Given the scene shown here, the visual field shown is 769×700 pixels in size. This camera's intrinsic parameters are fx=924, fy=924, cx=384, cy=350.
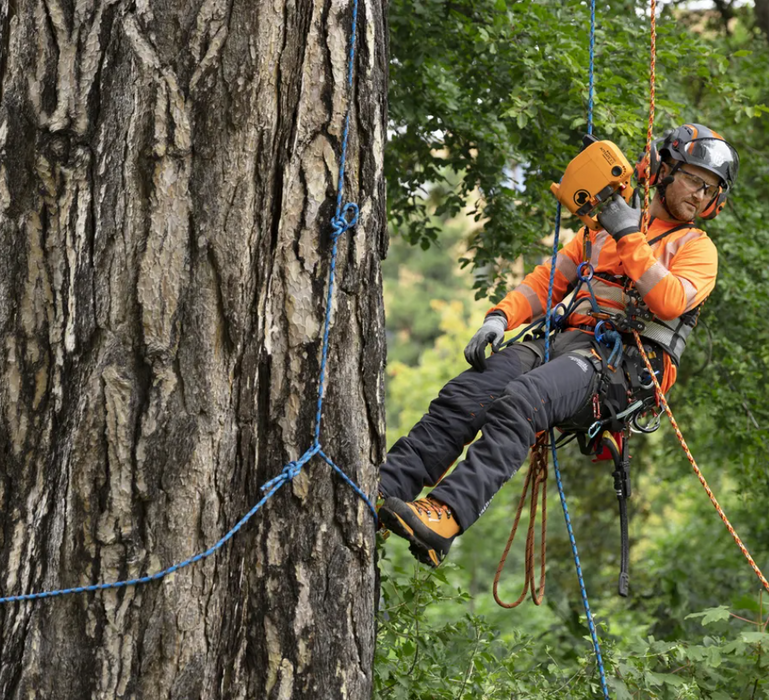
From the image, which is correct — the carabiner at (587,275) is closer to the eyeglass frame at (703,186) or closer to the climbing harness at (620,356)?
the climbing harness at (620,356)

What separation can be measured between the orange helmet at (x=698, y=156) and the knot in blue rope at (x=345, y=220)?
193 centimetres

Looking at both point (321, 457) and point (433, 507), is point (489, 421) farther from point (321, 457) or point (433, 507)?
point (321, 457)

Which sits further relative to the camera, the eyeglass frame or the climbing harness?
the eyeglass frame

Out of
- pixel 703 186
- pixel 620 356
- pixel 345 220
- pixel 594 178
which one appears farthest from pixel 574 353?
pixel 345 220

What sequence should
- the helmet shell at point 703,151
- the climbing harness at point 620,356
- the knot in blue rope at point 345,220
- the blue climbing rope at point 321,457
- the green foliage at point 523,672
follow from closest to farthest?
the blue climbing rope at point 321,457 < the knot in blue rope at point 345,220 < the green foliage at point 523,672 < the climbing harness at point 620,356 < the helmet shell at point 703,151

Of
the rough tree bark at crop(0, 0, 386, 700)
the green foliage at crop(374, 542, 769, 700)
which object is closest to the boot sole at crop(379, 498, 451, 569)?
the rough tree bark at crop(0, 0, 386, 700)

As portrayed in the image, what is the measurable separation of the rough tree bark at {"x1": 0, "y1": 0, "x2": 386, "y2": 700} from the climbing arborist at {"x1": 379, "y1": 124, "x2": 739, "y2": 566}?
1.90ft

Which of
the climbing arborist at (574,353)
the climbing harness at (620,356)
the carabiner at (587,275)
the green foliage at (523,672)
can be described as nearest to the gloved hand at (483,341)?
the climbing arborist at (574,353)

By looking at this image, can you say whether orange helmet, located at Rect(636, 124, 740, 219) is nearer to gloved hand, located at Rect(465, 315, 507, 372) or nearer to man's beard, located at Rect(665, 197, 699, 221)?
man's beard, located at Rect(665, 197, 699, 221)

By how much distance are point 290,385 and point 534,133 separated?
132 inches

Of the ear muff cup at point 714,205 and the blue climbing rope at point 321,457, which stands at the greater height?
the ear muff cup at point 714,205

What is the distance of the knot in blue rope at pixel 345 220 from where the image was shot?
89.7 inches

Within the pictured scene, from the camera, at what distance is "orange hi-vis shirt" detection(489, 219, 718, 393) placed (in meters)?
3.42

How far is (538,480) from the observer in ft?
12.6
